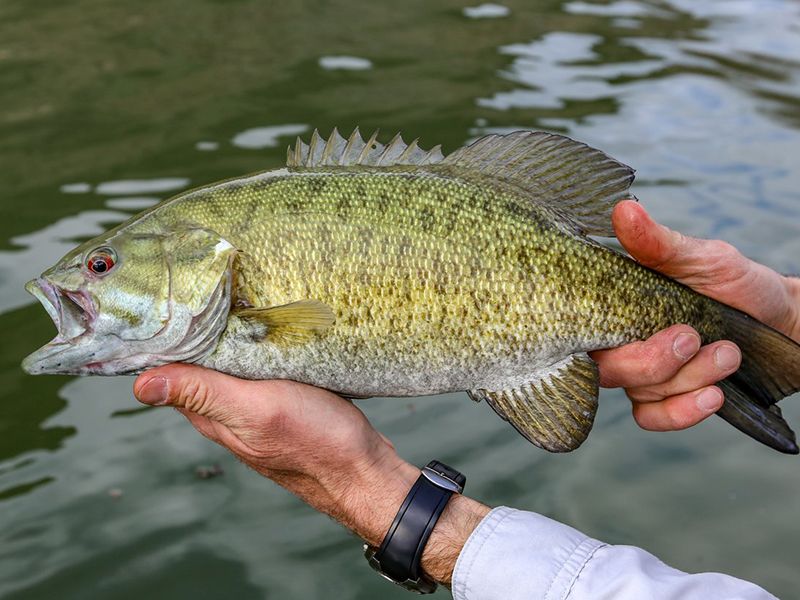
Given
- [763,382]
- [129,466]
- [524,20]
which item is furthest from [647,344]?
[524,20]

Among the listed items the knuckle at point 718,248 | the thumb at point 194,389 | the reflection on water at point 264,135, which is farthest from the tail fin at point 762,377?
the reflection on water at point 264,135

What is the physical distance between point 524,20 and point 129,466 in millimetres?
8451

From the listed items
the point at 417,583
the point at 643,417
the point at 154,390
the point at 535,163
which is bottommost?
the point at 417,583

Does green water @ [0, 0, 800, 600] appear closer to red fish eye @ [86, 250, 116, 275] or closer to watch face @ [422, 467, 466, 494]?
watch face @ [422, 467, 466, 494]

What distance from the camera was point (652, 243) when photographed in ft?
9.41

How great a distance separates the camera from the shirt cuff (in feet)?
8.31

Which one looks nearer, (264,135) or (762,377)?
(762,377)

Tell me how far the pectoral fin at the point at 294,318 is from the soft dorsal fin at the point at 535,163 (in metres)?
0.54

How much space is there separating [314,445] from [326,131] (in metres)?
5.43

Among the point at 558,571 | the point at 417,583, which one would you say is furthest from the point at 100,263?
the point at 558,571

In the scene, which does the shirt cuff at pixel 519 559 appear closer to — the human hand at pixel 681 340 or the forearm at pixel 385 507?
the forearm at pixel 385 507

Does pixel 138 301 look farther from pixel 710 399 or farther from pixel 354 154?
pixel 710 399

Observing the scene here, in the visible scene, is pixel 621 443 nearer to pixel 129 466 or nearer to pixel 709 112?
pixel 129 466

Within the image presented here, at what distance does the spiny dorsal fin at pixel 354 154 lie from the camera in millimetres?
2801
